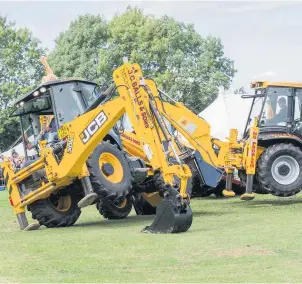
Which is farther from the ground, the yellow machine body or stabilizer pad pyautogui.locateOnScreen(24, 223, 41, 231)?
the yellow machine body

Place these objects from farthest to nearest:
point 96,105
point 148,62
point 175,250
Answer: point 148,62, point 96,105, point 175,250

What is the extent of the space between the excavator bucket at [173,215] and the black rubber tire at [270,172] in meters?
5.16

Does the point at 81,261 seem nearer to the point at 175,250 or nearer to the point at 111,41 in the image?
the point at 175,250

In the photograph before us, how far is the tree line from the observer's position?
4622cm

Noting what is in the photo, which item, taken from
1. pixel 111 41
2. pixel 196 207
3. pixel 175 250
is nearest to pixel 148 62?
pixel 111 41

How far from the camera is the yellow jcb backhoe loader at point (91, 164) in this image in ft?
39.6

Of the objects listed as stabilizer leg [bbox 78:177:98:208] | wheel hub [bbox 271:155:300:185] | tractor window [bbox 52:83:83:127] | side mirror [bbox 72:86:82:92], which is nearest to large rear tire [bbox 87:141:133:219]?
stabilizer leg [bbox 78:177:98:208]

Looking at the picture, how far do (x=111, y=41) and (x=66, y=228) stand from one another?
37.4 metres

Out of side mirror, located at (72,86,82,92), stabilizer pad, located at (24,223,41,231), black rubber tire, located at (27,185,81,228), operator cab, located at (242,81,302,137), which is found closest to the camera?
stabilizer pad, located at (24,223,41,231)

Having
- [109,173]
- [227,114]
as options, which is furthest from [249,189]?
[227,114]

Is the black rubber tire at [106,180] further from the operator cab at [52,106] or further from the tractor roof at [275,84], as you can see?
the tractor roof at [275,84]

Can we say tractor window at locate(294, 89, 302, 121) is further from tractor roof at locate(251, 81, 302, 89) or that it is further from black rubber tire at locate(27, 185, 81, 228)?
black rubber tire at locate(27, 185, 81, 228)

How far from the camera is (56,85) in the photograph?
14547 millimetres

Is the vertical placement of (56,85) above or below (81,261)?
above
